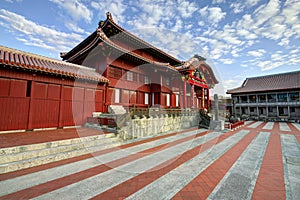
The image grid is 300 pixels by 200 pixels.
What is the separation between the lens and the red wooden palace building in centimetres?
693

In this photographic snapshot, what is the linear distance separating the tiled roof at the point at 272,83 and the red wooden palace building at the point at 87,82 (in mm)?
19027

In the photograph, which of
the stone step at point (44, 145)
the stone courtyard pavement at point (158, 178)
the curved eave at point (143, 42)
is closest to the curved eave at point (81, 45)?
the curved eave at point (143, 42)

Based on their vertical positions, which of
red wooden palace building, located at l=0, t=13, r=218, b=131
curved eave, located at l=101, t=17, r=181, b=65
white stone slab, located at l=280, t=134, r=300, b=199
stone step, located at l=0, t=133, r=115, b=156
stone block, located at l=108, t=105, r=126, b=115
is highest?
curved eave, located at l=101, t=17, r=181, b=65

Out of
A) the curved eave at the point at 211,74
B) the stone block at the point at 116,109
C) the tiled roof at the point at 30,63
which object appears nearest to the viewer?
the tiled roof at the point at 30,63

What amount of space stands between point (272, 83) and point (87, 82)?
112ft

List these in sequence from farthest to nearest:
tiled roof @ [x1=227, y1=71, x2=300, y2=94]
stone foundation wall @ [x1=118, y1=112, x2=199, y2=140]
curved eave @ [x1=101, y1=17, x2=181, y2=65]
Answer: tiled roof @ [x1=227, y1=71, x2=300, y2=94], curved eave @ [x1=101, y1=17, x2=181, y2=65], stone foundation wall @ [x1=118, y1=112, x2=199, y2=140]

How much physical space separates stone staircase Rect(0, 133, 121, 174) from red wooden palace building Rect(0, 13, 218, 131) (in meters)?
3.49

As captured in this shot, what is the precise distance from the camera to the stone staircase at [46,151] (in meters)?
4.01

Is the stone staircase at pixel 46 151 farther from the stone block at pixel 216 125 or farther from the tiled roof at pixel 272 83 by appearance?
the tiled roof at pixel 272 83

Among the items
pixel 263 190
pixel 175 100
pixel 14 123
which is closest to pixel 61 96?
pixel 14 123

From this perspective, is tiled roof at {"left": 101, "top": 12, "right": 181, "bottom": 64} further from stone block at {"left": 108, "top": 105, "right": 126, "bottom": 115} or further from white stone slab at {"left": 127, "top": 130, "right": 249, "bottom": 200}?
white stone slab at {"left": 127, "top": 130, "right": 249, "bottom": 200}

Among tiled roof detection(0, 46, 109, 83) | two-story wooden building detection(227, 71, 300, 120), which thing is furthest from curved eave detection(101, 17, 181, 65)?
two-story wooden building detection(227, 71, 300, 120)

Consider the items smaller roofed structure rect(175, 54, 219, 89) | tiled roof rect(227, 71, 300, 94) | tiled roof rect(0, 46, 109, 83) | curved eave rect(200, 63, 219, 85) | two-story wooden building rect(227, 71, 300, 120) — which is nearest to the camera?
tiled roof rect(0, 46, 109, 83)

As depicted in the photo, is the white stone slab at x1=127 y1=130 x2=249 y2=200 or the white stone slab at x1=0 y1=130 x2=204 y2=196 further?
the white stone slab at x1=0 y1=130 x2=204 y2=196
